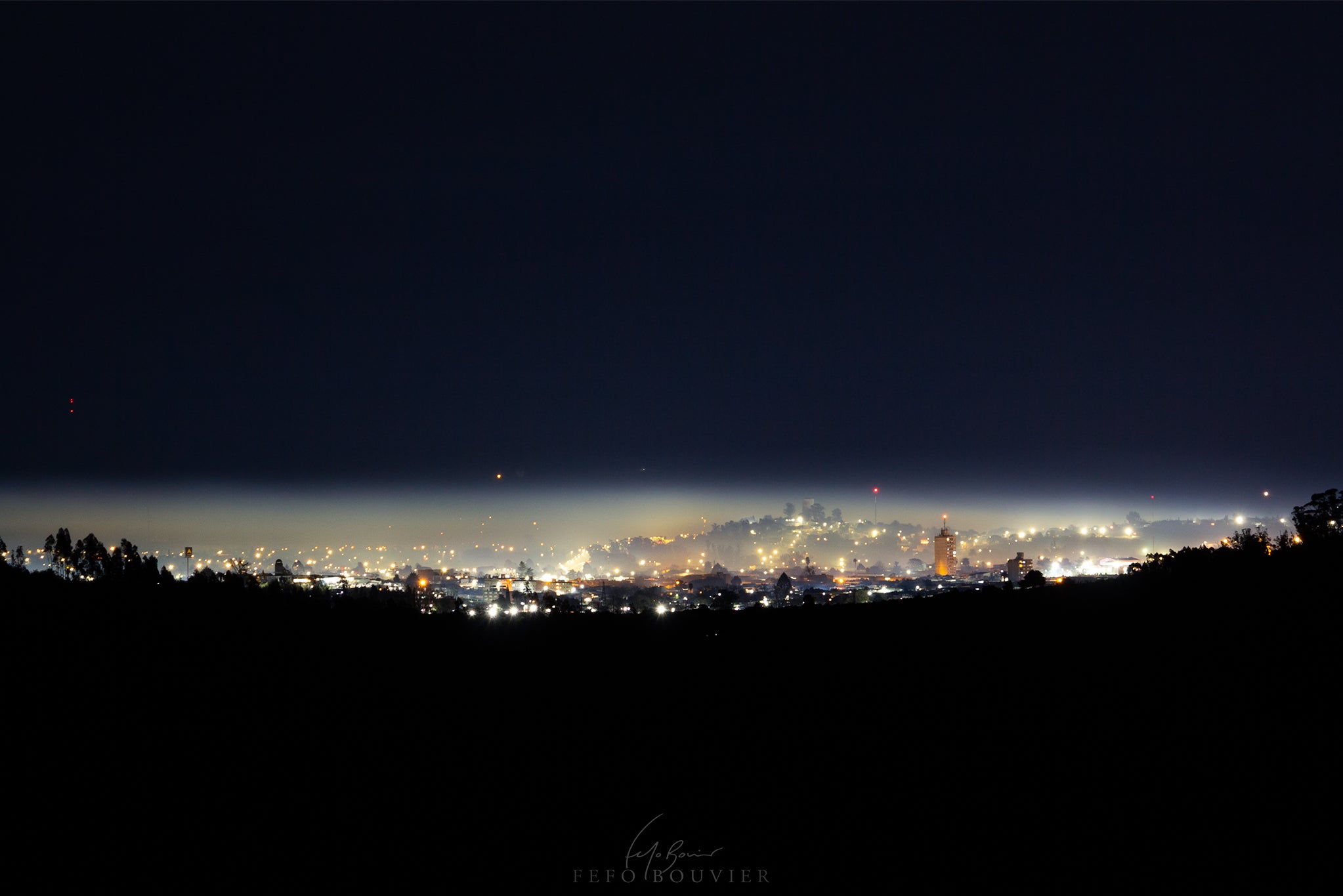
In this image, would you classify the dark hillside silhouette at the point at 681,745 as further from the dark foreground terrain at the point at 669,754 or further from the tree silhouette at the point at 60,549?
the tree silhouette at the point at 60,549

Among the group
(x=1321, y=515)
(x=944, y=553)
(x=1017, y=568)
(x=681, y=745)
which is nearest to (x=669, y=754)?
(x=681, y=745)

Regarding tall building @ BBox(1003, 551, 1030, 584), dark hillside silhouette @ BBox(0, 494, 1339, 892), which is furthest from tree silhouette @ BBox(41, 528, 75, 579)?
tall building @ BBox(1003, 551, 1030, 584)

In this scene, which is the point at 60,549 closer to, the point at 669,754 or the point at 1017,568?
the point at 669,754

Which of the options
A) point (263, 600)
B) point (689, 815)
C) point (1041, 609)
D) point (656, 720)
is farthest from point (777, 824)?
point (263, 600)

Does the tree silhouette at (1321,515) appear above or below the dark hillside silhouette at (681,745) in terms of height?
above

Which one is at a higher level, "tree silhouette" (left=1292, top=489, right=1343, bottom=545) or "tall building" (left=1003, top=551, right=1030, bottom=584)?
"tree silhouette" (left=1292, top=489, right=1343, bottom=545)

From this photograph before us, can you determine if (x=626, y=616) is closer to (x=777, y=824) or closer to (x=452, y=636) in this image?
(x=452, y=636)

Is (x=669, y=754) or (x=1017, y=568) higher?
(x=1017, y=568)

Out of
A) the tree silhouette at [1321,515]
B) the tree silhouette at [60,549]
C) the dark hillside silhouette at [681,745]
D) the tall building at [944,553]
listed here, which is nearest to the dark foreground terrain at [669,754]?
the dark hillside silhouette at [681,745]

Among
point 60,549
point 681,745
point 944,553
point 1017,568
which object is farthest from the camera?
point 944,553

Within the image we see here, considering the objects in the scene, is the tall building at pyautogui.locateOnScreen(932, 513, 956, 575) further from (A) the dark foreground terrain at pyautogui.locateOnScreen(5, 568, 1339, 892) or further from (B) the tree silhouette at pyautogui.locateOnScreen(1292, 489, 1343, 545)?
(A) the dark foreground terrain at pyautogui.locateOnScreen(5, 568, 1339, 892)
